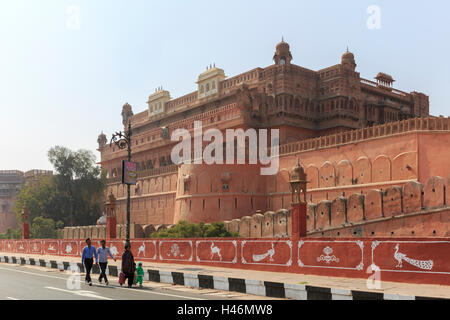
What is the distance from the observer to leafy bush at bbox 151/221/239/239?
29125 millimetres

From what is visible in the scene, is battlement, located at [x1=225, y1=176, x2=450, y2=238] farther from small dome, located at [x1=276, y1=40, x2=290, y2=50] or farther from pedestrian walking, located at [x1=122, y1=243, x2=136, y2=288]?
small dome, located at [x1=276, y1=40, x2=290, y2=50]

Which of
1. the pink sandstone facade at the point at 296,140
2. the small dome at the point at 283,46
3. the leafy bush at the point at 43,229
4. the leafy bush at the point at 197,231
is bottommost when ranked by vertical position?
the leafy bush at the point at 43,229

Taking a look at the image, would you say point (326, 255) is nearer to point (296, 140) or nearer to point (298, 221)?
point (298, 221)

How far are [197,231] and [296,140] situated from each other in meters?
11.7

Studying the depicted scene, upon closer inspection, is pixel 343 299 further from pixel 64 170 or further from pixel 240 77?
pixel 64 170

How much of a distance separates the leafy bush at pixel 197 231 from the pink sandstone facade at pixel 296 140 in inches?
124

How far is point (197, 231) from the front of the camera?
103 feet

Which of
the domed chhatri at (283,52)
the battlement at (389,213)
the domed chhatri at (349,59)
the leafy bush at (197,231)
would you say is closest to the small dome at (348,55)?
the domed chhatri at (349,59)

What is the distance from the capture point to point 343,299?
9.73m

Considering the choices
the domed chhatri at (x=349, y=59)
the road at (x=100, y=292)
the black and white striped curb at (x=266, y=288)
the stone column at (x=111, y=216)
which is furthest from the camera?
the domed chhatri at (x=349, y=59)

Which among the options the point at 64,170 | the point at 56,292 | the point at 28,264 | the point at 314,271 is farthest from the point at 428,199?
the point at 64,170

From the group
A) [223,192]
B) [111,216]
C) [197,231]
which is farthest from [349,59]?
[111,216]

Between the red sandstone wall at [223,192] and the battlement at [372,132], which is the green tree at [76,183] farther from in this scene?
the battlement at [372,132]

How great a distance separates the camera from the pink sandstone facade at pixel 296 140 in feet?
88.9
